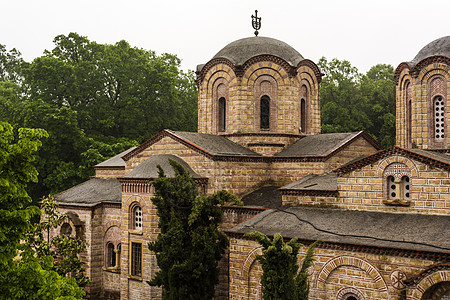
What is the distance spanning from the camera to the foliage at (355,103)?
129ft

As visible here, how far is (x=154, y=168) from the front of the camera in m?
18.7

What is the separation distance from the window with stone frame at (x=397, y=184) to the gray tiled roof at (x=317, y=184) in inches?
69.8

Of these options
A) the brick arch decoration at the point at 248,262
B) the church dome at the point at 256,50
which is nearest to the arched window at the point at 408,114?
the church dome at the point at 256,50

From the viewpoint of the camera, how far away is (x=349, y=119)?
3941 cm

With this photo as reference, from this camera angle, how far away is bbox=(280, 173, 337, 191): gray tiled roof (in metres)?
16.3

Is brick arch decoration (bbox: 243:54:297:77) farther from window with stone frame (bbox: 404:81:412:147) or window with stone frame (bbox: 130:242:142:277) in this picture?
window with stone frame (bbox: 130:242:142:277)

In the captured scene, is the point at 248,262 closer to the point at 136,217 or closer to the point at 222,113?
the point at 136,217

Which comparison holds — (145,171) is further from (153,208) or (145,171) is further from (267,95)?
(267,95)

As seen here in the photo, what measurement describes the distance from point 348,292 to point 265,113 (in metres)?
10.5

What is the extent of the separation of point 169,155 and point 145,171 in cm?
164

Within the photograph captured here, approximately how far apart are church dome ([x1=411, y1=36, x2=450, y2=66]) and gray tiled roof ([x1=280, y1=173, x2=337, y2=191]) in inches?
222

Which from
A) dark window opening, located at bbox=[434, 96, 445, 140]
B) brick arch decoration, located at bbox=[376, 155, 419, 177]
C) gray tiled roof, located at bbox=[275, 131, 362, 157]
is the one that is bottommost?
brick arch decoration, located at bbox=[376, 155, 419, 177]

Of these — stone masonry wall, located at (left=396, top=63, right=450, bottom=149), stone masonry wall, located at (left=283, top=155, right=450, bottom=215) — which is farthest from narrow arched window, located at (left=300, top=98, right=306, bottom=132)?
stone masonry wall, located at (left=283, top=155, right=450, bottom=215)

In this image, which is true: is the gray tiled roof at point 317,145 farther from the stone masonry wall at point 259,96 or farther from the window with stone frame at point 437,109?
the window with stone frame at point 437,109
